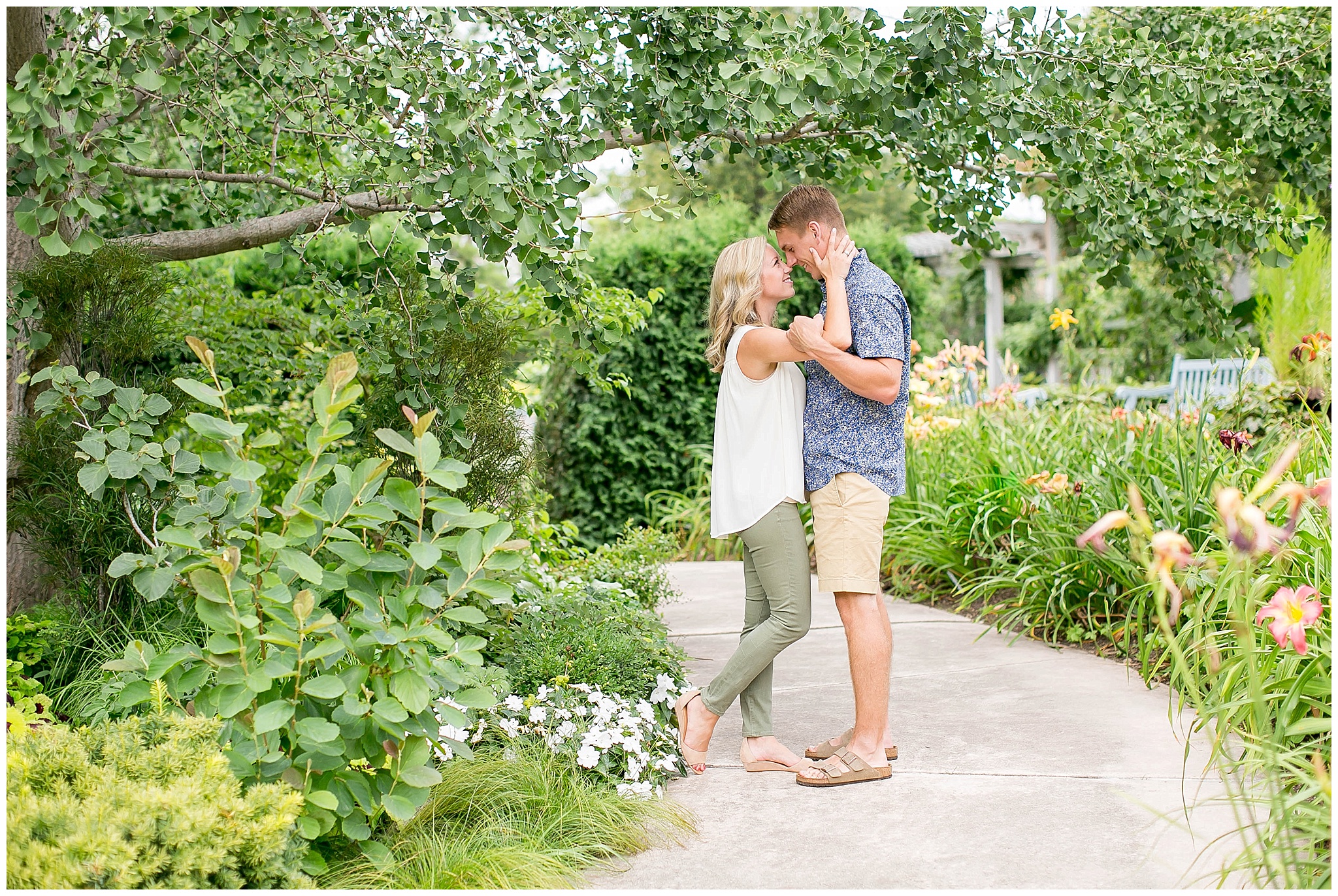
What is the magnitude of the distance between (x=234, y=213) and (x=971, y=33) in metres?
3.08

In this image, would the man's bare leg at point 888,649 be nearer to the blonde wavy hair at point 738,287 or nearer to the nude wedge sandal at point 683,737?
the nude wedge sandal at point 683,737

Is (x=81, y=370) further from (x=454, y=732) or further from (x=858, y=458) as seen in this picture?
(x=858, y=458)

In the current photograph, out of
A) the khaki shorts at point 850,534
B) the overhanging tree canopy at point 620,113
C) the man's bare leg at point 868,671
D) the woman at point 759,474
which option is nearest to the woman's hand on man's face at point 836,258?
the woman at point 759,474

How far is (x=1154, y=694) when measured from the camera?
12.1ft

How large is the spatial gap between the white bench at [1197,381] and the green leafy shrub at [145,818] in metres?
5.53

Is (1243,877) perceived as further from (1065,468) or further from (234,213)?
(234,213)

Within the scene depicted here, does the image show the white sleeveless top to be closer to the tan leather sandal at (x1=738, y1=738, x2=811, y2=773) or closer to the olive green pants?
the olive green pants

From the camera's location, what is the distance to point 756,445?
10.3 feet

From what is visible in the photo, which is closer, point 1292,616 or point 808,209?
point 1292,616

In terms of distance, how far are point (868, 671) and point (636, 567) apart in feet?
7.04

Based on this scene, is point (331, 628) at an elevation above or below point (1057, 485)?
below

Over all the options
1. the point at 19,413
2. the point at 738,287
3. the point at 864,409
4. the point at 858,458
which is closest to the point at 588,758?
the point at 858,458

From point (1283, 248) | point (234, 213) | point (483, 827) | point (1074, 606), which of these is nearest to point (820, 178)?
point (1283, 248)

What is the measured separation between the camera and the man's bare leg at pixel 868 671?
10.1 ft
